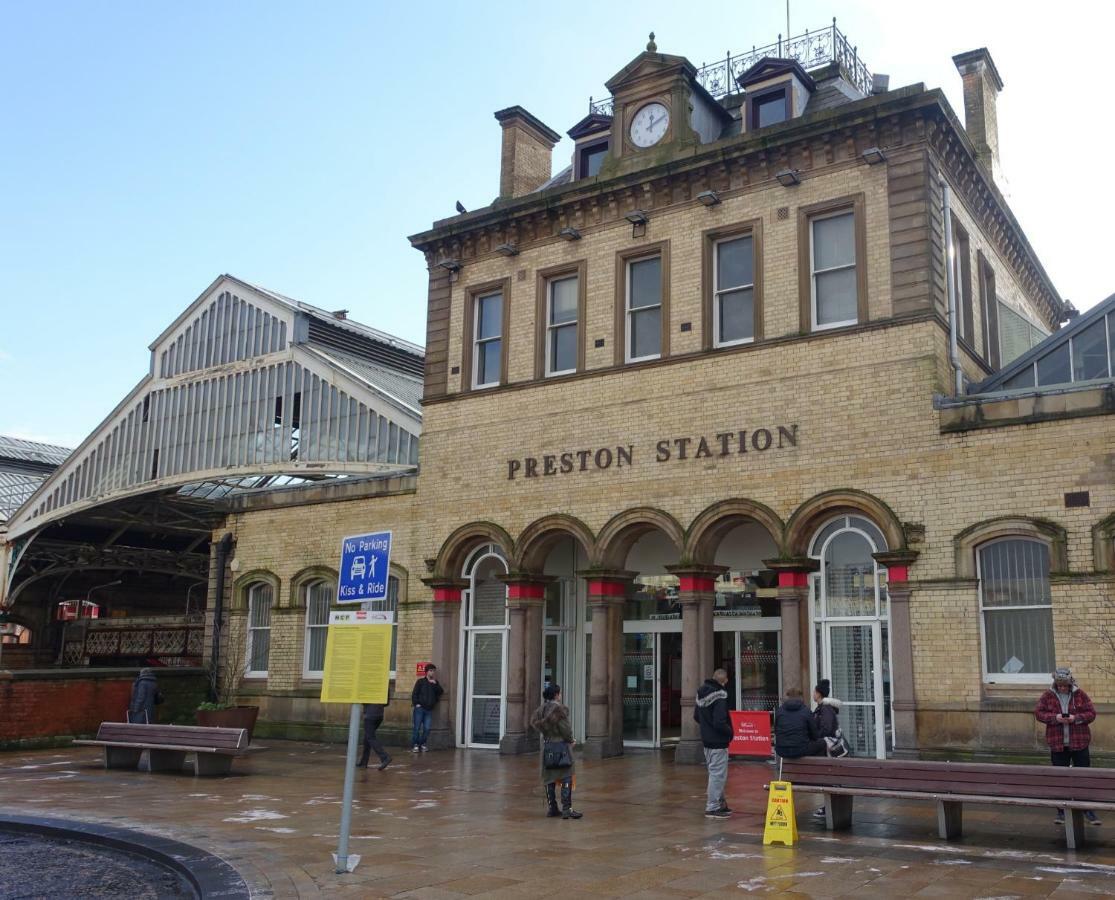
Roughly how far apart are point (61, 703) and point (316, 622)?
520cm

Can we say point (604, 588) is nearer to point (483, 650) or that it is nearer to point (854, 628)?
point (483, 650)

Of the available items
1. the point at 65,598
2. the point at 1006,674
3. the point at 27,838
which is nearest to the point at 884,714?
the point at 1006,674

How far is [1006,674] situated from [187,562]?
39.0 metres

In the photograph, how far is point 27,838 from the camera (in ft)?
36.3

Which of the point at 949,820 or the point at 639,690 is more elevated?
the point at 639,690

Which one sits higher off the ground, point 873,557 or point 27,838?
point 873,557

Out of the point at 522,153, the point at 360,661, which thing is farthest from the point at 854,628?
the point at 522,153

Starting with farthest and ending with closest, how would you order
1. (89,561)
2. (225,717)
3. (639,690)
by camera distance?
(89,561) → (225,717) → (639,690)

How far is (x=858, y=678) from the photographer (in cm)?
1667

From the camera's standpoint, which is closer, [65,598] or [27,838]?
[27,838]

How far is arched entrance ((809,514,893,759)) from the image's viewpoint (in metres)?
16.4

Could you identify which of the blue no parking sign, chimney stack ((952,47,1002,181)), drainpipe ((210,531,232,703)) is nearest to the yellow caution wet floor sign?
the blue no parking sign

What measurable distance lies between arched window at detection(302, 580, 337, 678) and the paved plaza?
6112 mm

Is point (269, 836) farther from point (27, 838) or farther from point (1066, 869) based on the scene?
point (1066, 869)
